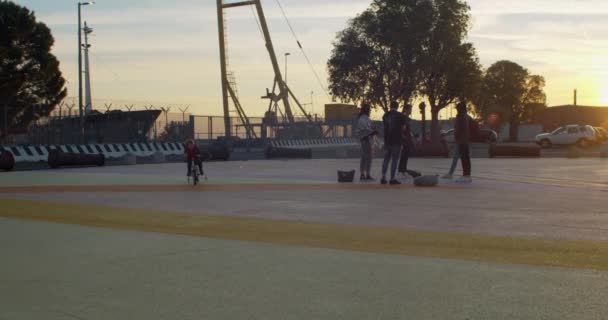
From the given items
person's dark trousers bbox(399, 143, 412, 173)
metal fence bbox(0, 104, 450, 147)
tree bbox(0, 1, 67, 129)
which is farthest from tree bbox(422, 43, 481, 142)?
person's dark trousers bbox(399, 143, 412, 173)

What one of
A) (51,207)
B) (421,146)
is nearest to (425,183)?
(51,207)

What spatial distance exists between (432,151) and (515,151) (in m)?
3.46

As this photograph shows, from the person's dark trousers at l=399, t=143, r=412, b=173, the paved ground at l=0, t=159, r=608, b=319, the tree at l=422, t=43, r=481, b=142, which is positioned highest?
the tree at l=422, t=43, r=481, b=142

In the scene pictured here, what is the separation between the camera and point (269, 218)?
9531mm

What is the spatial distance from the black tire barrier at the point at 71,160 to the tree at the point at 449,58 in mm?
28954

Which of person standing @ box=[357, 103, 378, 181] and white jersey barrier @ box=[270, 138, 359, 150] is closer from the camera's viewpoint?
person standing @ box=[357, 103, 378, 181]

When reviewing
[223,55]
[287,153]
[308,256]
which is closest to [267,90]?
[223,55]

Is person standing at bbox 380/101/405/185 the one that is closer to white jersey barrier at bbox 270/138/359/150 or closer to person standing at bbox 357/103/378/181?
person standing at bbox 357/103/378/181

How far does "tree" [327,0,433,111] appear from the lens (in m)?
50.9

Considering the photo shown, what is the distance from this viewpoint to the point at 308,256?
6.67 m

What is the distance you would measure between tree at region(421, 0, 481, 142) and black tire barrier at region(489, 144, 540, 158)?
68.1 feet

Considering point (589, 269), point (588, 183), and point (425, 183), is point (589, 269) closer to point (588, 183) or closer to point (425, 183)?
point (425, 183)

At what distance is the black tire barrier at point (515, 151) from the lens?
1186 inches

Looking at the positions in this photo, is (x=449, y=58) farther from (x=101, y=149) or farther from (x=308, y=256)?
(x=308, y=256)
